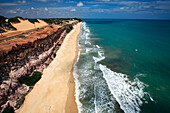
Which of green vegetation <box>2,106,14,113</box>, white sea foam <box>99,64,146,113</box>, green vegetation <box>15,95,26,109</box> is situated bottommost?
white sea foam <box>99,64,146,113</box>

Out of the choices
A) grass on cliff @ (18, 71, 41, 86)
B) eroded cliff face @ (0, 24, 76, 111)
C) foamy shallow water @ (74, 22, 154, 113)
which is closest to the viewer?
foamy shallow water @ (74, 22, 154, 113)

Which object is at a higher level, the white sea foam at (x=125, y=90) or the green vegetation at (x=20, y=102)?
the green vegetation at (x=20, y=102)

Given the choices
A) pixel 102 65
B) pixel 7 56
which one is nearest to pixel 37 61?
pixel 7 56

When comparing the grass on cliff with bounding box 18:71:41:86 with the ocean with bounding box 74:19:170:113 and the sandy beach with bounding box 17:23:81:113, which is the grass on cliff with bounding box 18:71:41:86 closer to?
the sandy beach with bounding box 17:23:81:113

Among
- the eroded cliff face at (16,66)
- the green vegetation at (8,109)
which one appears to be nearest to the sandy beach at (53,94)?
the green vegetation at (8,109)

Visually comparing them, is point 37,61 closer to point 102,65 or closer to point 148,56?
point 102,65

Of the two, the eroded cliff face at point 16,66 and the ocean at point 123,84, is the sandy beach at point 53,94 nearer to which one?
the ocean at point 123,84

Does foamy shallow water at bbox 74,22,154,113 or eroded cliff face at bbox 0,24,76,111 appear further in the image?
eroded cliff face at bbox 0,24,76,111

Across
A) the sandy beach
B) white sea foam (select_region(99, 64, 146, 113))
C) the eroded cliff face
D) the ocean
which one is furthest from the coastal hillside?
white sea foam (select_region(99, 64, 146, 113))
